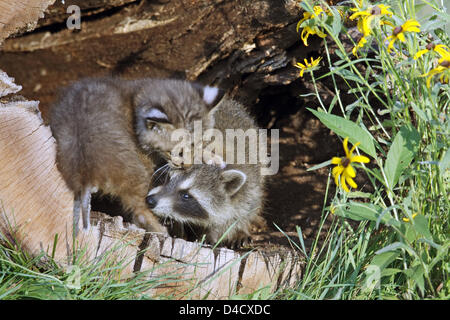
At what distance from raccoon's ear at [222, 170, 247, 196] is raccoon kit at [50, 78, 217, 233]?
0.57 metres

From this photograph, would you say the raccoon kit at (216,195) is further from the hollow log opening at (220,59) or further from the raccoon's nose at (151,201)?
the hollow log opening at (220,59)

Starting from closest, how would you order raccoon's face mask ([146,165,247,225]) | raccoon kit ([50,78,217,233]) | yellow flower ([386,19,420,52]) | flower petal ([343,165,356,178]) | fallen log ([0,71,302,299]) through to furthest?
1. flower petal ([343,165,356,178])
2. yellow flower ([386,19,420,52])
3. fallen log ([0,71,302,299])
4. raccoon kit ([50,78,217,233])
5. raccoon's face mask ([146,165,247,225])

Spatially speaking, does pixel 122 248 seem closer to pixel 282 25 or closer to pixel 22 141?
pixel 22 141

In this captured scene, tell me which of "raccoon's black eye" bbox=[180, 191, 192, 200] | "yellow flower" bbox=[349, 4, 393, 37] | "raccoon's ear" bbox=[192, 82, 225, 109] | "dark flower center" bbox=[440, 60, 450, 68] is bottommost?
"raccoon's black eye" bbox=[180, 191, 192, 200]

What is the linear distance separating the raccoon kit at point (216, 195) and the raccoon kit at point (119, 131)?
0.61 ft

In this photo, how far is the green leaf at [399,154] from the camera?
8.77ft

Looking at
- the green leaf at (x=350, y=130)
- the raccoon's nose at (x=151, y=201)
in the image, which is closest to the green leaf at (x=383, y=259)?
the green leaf at (x=350, y=130)

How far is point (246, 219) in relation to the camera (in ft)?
15.5

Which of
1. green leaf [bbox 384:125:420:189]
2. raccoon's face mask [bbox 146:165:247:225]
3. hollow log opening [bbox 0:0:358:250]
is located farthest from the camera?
hollow log opening [bbox 0:0:358:250]

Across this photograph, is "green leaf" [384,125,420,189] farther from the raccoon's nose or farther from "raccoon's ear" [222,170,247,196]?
the raccoon's nose

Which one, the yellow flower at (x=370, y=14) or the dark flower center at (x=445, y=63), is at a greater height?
the yellow flower at (x=370, y=14)

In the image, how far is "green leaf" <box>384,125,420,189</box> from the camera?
8.77 ft

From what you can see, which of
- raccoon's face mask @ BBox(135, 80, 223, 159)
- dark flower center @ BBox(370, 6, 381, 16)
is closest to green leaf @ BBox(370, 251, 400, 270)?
A: dark flower center @ BBox(370, 6, 381, 16)
